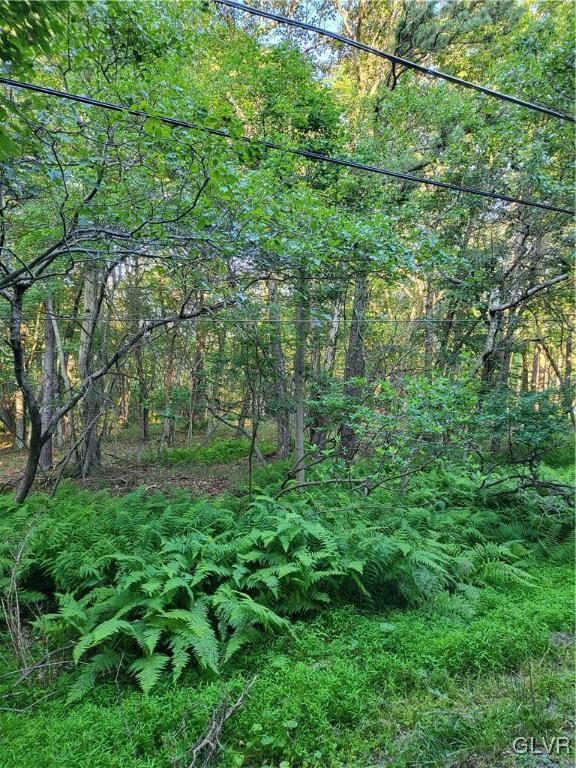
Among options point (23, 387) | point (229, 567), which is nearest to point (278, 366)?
point (23, 387)

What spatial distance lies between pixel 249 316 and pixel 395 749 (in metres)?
4.20

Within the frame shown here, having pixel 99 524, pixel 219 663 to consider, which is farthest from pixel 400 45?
Result: pixel 219 663

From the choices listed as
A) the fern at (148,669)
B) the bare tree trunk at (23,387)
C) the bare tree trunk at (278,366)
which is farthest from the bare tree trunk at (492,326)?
the bare tree trunk at (23,387)

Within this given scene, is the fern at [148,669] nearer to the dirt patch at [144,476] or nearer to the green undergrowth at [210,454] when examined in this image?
the dirt patch at [144,476]

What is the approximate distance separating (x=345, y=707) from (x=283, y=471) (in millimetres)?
5642

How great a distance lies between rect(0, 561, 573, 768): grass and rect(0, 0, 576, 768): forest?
14mm

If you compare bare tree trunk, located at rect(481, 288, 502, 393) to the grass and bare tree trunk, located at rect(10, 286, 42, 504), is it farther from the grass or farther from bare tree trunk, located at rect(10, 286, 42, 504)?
bare tree trunk, located at rect(10, 286, 42, 504)

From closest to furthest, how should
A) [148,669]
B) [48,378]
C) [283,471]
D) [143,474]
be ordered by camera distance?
1. [148,669]
2. [283,471]
3. [48,378]
4. [143,474]

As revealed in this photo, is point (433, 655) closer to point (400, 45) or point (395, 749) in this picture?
point (395, 749)

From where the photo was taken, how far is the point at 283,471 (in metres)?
7.83

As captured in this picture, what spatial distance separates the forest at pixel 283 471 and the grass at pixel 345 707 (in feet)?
0.05

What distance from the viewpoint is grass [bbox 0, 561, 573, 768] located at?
1958 millimetres

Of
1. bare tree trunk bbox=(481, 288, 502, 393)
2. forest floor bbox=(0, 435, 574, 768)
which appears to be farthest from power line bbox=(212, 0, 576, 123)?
bare tree trunk bbox=(481, 288, 502, 393)

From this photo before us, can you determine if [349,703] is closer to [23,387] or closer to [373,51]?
[373,51]
